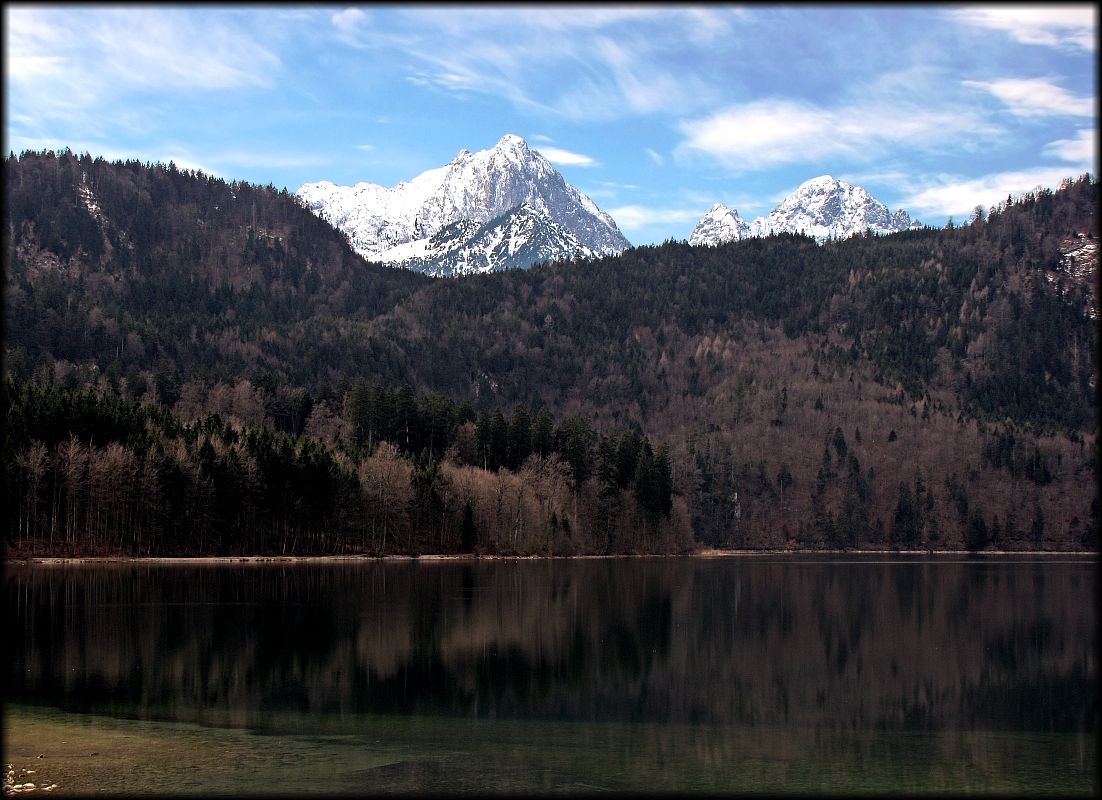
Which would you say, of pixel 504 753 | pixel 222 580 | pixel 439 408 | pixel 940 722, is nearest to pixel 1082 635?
pixel 940 722

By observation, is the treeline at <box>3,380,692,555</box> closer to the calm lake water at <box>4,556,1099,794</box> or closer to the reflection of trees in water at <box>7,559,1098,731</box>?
the reflection of trees in water at <box>7,559,1098,731</box>

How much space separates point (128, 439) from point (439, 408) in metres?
66.3

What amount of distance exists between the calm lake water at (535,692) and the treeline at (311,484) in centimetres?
3466

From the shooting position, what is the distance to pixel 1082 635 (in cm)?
7538

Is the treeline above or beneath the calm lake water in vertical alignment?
above

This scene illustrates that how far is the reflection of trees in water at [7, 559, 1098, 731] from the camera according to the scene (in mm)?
47156

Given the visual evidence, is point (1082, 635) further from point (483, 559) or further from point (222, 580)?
point (483, 559)

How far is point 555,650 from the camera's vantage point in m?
63.7

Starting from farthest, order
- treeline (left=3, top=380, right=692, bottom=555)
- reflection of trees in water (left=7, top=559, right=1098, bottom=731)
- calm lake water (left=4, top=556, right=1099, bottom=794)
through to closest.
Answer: treeline (left=3, top=380, right=692, bottom=555) < reflection of trees in water (left=7, top=559, right=1098, bottom=731) < calm lake water (left=4, top=556, right=1099, bottom=794)

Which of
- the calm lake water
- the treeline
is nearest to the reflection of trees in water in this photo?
the calm lake water

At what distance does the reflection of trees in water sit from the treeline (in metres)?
20.2

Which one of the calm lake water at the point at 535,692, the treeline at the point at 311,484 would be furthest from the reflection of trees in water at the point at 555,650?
the treeline at the point at 311,484

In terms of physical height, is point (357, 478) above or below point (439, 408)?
below

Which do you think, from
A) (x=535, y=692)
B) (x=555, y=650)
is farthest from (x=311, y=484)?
(x=535, y=692)
